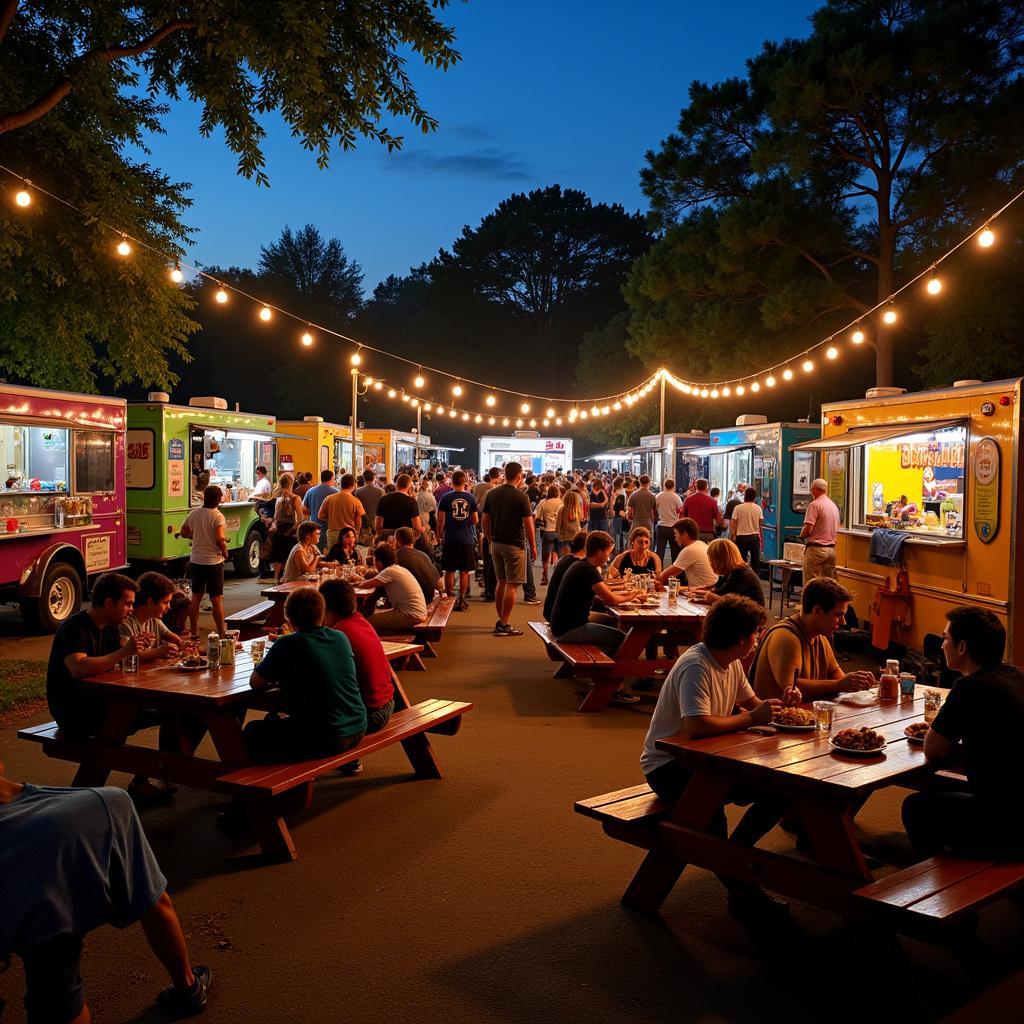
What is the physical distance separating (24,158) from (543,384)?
42124mm

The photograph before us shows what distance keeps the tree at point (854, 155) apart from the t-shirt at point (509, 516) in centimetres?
1463

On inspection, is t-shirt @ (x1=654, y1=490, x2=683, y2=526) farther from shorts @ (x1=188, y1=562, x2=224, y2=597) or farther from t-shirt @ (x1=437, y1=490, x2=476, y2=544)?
shorts @ (x1=188, y1=562, x2=224, y2=597)

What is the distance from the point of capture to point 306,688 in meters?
4.96

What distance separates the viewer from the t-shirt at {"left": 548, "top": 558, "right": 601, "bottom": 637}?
842cm

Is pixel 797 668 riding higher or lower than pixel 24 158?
lower

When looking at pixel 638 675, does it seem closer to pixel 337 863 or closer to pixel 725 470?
pixel 337 863

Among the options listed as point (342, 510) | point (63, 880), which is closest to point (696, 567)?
point (342, 510)

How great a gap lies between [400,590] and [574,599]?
1760 millimetres

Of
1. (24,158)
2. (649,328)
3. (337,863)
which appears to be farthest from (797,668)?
(649,328)

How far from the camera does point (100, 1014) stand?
3445 mm

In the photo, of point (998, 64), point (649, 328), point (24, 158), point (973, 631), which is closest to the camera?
point (973, 631)

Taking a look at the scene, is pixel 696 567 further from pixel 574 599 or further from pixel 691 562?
pixel 574 599

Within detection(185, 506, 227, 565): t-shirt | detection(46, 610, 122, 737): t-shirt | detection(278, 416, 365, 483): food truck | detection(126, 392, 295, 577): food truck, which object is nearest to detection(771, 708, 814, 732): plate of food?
detection(46, 610, 122, 737): t-shirt

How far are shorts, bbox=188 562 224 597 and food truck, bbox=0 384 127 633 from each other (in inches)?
62.5
